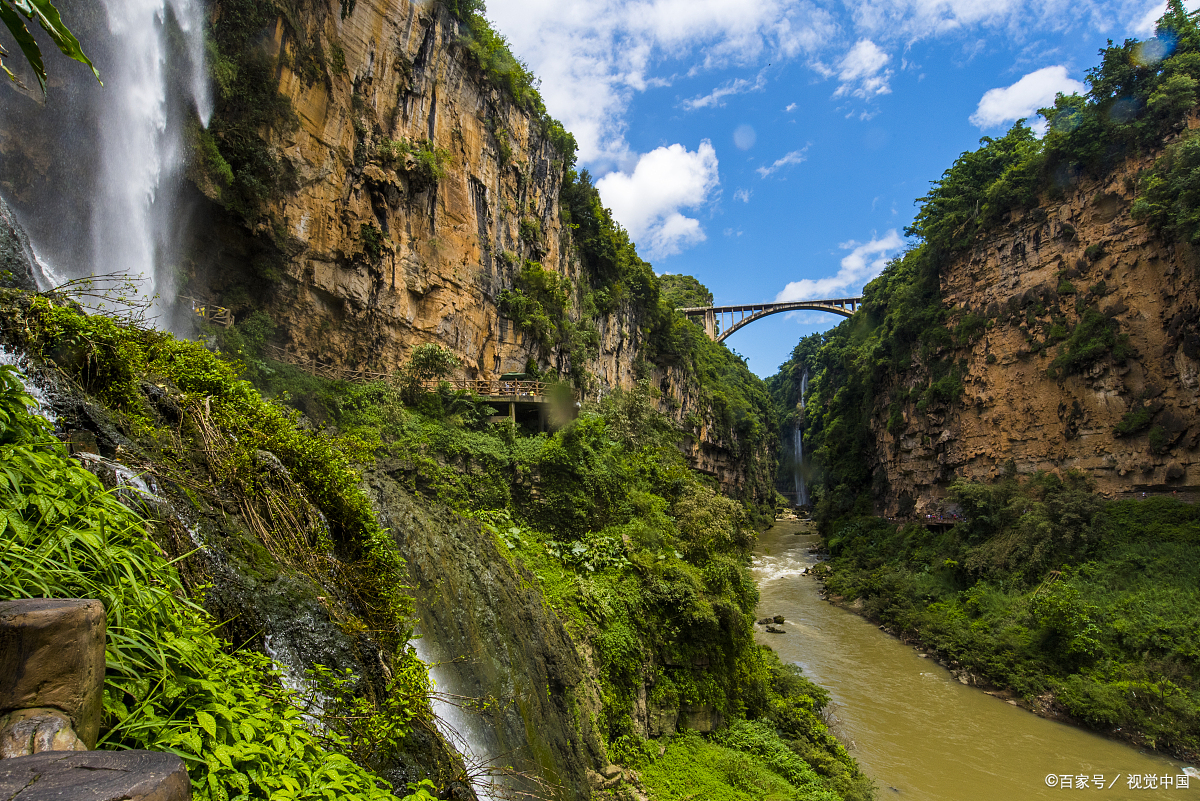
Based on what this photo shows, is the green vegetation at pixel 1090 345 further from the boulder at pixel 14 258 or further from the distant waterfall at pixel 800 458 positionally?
the distant waterfall at pixel 800 458

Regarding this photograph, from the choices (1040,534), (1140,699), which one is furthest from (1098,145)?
(1140,699)

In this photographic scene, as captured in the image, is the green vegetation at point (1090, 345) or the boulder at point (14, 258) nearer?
the boulder at point (14, 258)

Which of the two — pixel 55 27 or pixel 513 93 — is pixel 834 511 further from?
pixel 55 27

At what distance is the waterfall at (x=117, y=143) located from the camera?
8656 millimetres

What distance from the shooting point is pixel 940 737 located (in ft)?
46.4

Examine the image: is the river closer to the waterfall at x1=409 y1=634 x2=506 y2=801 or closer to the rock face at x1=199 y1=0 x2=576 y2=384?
the waterfall at x1=409 y1=634 x2=506 y2=801

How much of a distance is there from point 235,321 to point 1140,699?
24.0 meters

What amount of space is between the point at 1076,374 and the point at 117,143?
3113cm

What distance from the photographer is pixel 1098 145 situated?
2214cm

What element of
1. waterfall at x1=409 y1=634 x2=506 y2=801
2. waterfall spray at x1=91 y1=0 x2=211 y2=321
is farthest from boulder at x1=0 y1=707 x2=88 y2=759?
waterfall spray at x1=91 y1=0 x2=211 y2=321

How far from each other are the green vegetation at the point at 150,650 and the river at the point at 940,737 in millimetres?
13321

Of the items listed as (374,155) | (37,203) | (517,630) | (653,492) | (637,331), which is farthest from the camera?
(637,331)

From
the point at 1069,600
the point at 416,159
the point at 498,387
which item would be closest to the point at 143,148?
the point at 416,159

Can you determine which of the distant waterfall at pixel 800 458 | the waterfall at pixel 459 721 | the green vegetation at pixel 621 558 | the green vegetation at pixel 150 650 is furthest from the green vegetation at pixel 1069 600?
the distant waterfall at pixel 800 458
